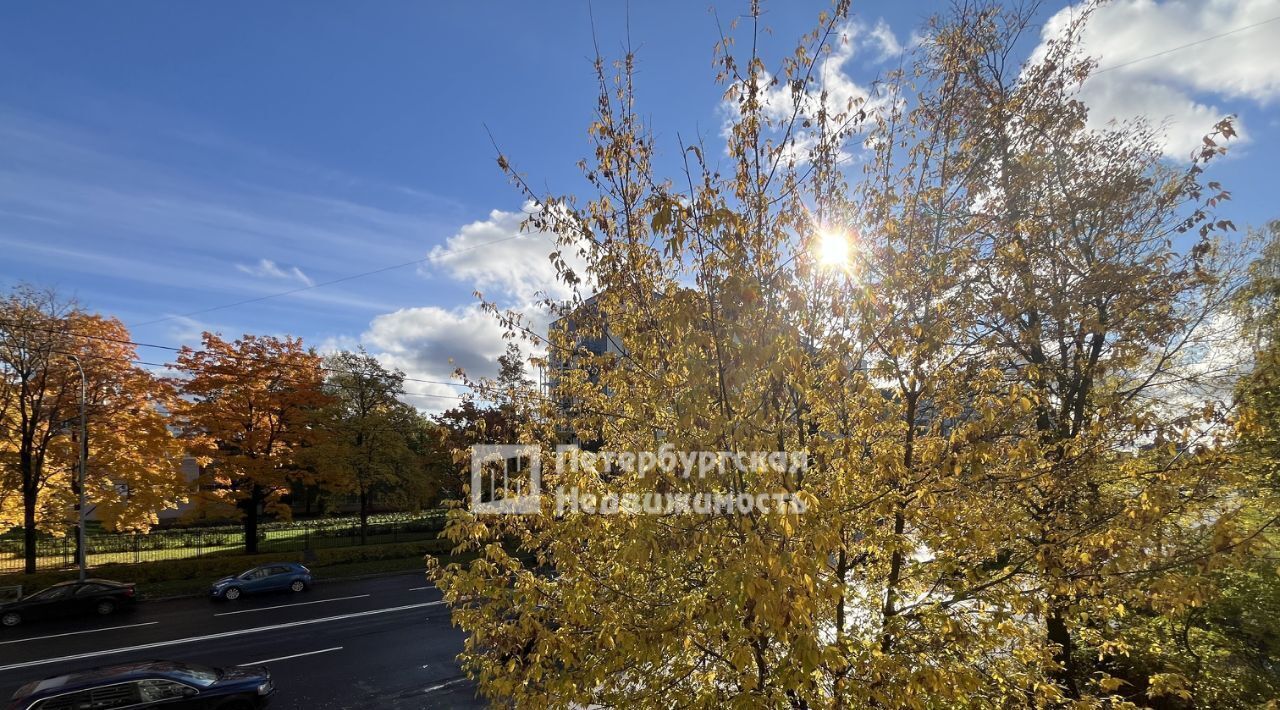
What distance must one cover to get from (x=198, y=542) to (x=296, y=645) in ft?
63.6

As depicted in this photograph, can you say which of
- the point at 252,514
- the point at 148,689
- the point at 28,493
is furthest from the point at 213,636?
the point at 28,493

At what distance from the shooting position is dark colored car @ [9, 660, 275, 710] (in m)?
8.10

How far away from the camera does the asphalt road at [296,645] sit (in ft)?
36.9

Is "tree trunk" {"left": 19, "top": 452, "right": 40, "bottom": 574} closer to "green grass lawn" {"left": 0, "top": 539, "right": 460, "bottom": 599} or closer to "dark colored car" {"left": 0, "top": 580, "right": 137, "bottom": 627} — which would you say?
"green grass lawn" {"left": 0, "top": 539, "right": 460, "bottom": 599}

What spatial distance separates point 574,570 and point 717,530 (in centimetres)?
133

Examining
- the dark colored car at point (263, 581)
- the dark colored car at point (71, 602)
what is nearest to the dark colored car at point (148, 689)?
the dark colored car at point (71, 602)

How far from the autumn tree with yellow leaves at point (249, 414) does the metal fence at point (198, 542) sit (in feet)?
15.5

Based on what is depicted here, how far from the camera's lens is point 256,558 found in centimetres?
2359

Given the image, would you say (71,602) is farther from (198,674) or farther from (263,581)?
(198,674)

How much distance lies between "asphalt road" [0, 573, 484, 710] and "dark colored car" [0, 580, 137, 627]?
31 centimetres

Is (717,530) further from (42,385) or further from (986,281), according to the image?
(42,385)

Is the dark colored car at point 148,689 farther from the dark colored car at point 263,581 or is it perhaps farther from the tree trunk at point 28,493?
the tree trunk at point 28,493

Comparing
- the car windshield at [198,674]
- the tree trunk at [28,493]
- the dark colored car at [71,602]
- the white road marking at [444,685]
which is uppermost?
the tree trunk at [28,493]

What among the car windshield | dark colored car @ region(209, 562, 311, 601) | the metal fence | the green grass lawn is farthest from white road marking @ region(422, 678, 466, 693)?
the metal fence
